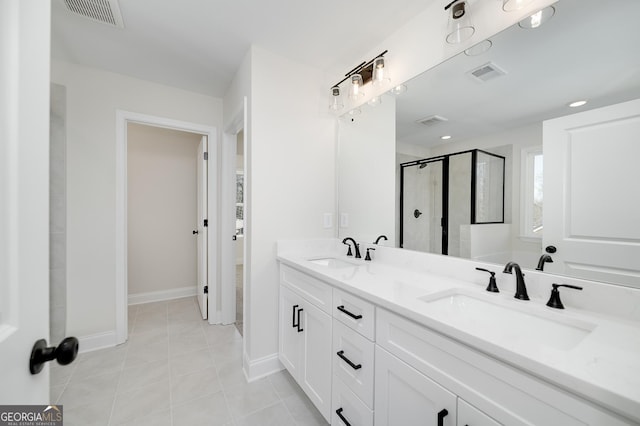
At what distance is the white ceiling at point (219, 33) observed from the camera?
5.04 ft

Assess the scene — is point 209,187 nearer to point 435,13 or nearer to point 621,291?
point 435,13

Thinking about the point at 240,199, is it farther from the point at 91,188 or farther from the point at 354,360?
the point at 354,360

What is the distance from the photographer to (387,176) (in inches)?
73.9

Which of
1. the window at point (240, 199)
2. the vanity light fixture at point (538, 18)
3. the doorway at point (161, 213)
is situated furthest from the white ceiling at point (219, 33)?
the window at point (240, 199)

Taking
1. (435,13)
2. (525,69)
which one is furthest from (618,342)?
(435,13)

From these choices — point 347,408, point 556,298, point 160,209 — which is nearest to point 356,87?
point 556,298

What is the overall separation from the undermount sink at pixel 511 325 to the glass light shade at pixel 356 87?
5.24 ft

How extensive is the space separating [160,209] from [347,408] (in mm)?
3370

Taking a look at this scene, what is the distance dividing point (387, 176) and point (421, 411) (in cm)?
140

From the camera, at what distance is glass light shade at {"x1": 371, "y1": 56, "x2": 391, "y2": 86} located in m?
1.74

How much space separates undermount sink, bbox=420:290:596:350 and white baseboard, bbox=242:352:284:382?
1.39 meters

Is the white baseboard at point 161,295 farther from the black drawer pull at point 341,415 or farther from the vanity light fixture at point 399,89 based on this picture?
the vanity light fixture at point 399,89

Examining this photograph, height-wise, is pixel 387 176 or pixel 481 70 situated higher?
pixel 481 70

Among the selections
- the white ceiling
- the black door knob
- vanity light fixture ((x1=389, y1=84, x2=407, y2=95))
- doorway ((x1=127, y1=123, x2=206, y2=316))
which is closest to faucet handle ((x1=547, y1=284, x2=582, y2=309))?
vanity light fixture ((x1=389, y1=84, x2=407, y2=95))
